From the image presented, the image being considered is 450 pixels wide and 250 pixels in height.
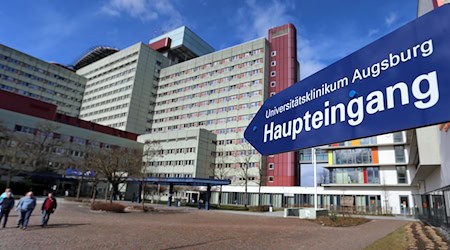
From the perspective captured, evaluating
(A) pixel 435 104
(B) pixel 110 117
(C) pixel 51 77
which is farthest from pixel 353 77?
(C) pixel 51 77

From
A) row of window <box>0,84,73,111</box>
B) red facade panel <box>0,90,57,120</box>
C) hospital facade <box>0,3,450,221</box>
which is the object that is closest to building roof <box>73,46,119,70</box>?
hospital facade <box>0,3,450,221</box>

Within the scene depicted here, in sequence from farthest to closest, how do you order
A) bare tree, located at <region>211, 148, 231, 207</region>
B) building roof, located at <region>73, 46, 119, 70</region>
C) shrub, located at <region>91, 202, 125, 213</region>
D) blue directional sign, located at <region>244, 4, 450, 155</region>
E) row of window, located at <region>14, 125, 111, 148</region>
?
1. building roof, located at <region>73, 46, 119, 70</region>
2. bare tree, located at <region>211, 148, 231, 207</region>
3. row of window, located at <region>14, 125, 111, 148</region>
4. shrub, located at <region>91, 202, 125, 213</region>
5. blue directional sign, located at <region>244, 4, 450, 155</region>

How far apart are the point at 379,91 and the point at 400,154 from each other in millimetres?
46749

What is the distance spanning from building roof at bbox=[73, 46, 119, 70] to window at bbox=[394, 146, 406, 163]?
102 m

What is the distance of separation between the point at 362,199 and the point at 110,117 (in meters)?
73.0

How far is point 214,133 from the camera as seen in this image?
229 feet

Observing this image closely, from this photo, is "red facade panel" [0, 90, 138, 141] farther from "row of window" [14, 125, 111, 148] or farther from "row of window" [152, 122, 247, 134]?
"row of window" [152, 122, 247, 134]

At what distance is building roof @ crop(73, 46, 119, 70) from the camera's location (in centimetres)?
10988

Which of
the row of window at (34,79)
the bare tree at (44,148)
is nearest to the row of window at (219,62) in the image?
the row of window at (34,79)

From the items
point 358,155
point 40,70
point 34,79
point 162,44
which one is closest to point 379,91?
point 358,155

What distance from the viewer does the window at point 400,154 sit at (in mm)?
40969

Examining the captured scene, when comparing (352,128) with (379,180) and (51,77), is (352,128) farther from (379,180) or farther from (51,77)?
(51,77)

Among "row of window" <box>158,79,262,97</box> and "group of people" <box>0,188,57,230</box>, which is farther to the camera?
"row of window" <box>158,79,262,97</box>

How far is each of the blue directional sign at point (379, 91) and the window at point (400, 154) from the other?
45.9 m
